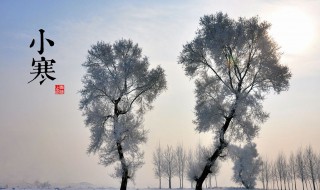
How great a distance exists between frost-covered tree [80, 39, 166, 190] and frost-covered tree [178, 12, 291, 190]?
245 inches

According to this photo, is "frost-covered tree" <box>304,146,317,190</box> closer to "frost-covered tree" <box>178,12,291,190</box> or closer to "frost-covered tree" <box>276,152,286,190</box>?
"frost-covered tree" <box>276,152,286,190</box>

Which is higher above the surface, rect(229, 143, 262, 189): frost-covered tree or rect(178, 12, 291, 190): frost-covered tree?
rect(178, 12, 291, 190): frost-covered tree

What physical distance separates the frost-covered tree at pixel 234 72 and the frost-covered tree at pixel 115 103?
6.23 metres

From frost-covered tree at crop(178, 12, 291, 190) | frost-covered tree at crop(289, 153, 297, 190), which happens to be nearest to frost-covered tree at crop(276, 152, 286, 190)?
frost-covered tree at crop(289, 153, 297, 190)

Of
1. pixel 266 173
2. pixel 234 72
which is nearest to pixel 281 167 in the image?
pixel 266 173

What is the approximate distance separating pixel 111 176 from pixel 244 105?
45.2 feet

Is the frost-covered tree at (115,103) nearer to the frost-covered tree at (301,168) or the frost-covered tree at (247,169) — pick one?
the frost-covered tree at (247,169)

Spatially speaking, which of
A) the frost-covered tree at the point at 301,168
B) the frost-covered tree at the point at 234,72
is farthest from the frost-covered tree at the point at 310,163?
the frost-covered tree at the point at 234,72

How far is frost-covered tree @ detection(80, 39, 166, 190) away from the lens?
34.3m

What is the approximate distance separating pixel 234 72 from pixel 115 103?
36.1ft

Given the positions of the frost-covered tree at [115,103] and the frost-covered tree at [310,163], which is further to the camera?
the frost-covered tree at [310,163]

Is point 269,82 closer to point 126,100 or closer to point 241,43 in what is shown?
point 241,43

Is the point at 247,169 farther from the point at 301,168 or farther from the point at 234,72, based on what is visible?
the point at 234,72

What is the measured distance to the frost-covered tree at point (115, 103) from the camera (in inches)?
1351
